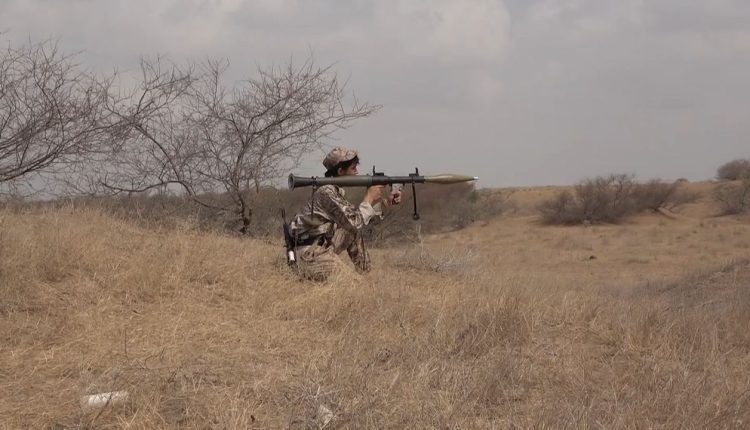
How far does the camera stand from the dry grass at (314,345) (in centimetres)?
305

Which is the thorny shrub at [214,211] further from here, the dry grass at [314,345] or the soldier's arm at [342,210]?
the soldier's arm at [342,210]

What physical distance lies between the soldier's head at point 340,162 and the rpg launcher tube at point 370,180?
0.22 m

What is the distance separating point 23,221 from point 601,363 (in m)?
4.75

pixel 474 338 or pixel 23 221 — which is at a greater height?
pixel 23 221

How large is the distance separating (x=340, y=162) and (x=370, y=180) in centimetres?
34

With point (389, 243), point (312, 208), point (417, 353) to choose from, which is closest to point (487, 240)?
point (389, 243)

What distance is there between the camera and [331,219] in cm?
589

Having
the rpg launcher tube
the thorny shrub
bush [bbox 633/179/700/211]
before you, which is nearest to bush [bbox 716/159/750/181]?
bush [bbox 633/179/700/211]

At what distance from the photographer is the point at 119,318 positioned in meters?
4.23

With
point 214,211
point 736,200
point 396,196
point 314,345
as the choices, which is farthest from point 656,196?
point 314,345

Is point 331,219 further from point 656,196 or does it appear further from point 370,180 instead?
point 656,196

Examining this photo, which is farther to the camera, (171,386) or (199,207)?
(199,207)

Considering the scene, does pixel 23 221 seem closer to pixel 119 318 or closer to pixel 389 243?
pixel 119 318

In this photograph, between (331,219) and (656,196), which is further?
(656,196)
